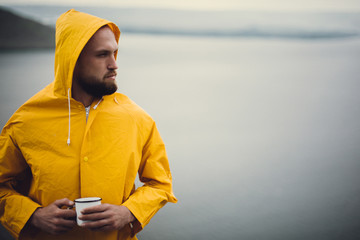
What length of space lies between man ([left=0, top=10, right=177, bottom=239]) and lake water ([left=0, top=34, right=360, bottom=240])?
848 millimetres

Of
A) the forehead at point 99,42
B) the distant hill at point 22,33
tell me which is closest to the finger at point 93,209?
the forehead at point 99,42

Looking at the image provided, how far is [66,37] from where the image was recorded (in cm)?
83

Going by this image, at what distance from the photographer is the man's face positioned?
0.84 m

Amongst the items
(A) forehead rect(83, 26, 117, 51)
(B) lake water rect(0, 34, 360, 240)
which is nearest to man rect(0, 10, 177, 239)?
(A) forehead rect(83, 26, 117, 51)

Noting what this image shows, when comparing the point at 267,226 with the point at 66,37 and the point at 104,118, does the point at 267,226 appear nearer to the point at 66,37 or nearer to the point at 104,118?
the point at 104,118

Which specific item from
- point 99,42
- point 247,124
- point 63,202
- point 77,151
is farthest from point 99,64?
point 247,124

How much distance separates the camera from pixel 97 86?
0.85 metres

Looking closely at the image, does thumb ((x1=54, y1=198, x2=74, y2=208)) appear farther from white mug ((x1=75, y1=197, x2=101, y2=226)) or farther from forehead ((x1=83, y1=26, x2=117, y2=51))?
forehead ((x1=83, y1=26, x2=117, y2=51))

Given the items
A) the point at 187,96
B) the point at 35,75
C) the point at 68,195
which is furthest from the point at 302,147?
the point at 35,75

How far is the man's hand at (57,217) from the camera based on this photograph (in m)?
0.74

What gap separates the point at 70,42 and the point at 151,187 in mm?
469

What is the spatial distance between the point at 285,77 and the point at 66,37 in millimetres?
1575

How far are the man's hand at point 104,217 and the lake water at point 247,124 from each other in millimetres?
888

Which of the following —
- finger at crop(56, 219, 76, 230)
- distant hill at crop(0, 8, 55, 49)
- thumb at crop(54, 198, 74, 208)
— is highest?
distant hill at crop(0, 8, 55, 49)
